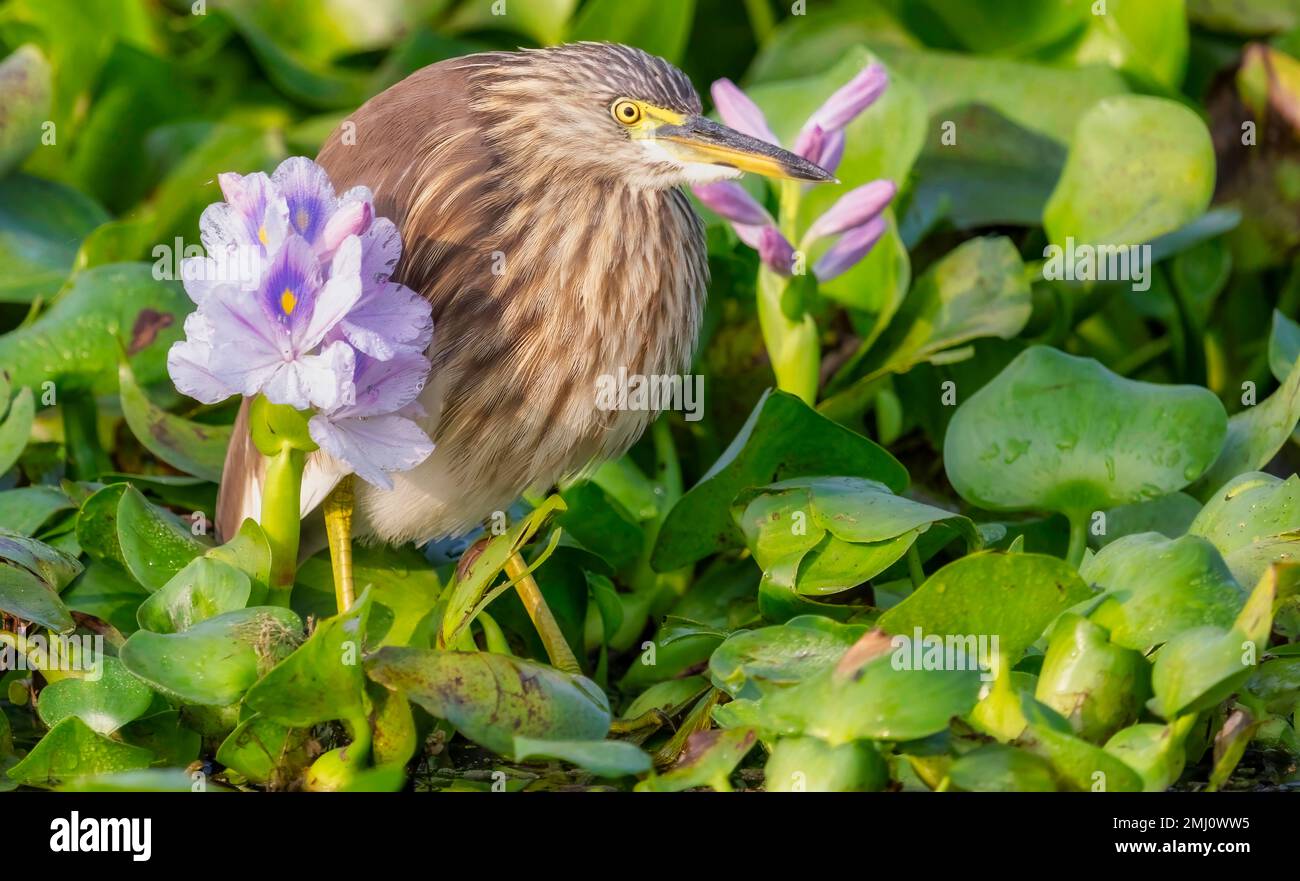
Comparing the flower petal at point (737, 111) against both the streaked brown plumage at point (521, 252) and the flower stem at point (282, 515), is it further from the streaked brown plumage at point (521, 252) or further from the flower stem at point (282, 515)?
the flower stem at point (282, 515)

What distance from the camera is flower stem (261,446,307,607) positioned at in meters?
2.16

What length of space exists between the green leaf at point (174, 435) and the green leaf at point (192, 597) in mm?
649

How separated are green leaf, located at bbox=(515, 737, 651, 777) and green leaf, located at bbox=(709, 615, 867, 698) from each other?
0.21m

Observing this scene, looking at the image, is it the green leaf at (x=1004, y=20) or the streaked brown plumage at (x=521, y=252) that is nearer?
the streaked brown plumage at (x=521, y=252)

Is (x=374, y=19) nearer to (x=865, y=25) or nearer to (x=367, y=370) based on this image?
(x=865, y=25)

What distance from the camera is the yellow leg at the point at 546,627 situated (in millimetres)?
2480

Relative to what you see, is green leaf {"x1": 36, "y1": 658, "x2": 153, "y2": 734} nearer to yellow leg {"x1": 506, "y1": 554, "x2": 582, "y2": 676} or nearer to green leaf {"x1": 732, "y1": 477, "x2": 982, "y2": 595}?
yellow leg {"x1": 506, "y1": 554, "x2": 582, "y2": 676}

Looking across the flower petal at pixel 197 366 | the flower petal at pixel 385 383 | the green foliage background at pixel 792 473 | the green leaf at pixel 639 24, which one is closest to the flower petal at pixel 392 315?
the flower petal at pixel 385 383

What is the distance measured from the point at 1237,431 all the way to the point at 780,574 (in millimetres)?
832

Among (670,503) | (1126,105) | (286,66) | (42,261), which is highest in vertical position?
(286,66)

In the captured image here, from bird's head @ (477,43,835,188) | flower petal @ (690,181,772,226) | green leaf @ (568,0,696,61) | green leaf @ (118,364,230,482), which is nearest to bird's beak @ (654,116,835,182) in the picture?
bird's head @ (477,43,835,188)
